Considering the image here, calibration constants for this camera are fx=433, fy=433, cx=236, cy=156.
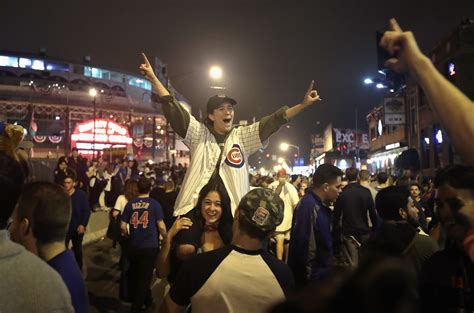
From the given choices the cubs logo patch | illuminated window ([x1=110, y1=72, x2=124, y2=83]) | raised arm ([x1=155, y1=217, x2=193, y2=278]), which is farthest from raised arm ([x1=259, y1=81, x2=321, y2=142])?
illuminated window ([x1=110, y1=72, x2=124, y2=83])

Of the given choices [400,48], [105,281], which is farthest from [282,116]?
[105,281]

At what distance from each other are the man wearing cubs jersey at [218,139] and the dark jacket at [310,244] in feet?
4.21

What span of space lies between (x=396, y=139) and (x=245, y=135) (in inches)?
1554

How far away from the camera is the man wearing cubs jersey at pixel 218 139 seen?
4.10 m

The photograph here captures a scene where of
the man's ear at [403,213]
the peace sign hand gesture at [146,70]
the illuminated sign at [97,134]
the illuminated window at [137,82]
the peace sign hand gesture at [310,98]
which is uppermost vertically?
the illuminated window at [137,82]

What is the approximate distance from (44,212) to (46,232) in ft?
0.42

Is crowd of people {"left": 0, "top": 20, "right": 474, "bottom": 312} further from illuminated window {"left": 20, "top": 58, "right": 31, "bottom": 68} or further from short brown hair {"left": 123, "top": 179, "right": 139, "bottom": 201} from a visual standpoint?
illuminated window {"left": 20, "top": 58, "right": 31, "bottom": 68}

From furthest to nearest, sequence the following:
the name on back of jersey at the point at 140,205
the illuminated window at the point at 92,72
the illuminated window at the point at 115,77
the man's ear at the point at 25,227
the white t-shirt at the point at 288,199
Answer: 1. the illuminated window at the point at 115,77
2. the illuminated window at the point at 92,72
3. the white t-shirt at the point at 288,199
4. the name on back of jersey at the point at 140,205
5. the man's ear at the point at 25,227

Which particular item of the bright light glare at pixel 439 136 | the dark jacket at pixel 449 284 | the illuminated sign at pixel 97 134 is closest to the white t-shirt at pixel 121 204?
the dark jacket at pixel 449 284

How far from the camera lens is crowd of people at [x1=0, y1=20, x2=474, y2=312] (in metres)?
0.87

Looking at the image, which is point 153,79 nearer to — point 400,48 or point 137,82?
point 400,48

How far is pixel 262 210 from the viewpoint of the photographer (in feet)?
9.13

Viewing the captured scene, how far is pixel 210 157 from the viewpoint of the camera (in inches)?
167

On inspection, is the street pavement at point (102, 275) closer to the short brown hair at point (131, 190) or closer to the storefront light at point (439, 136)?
the short brown hair at point (131, 190)
